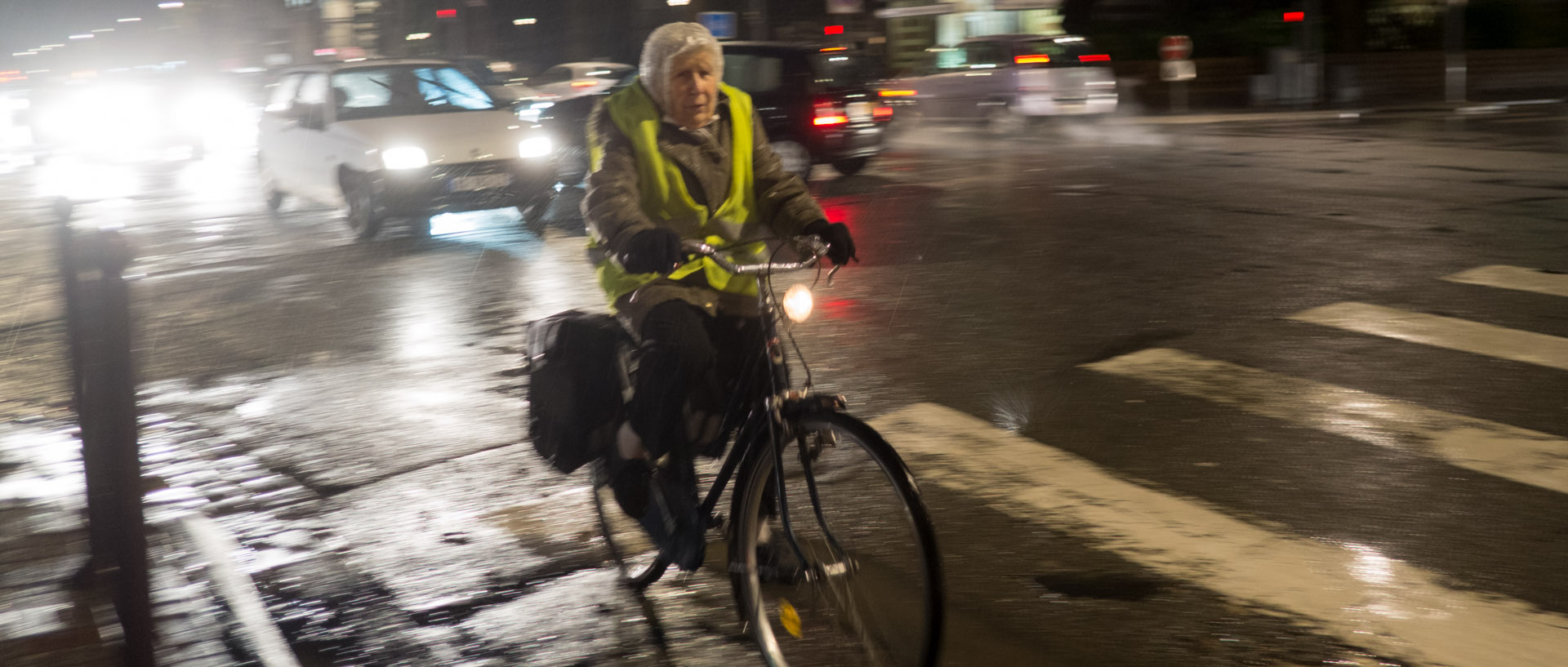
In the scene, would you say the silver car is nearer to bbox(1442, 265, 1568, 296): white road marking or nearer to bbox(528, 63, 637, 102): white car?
bbox(528, 63, 637, 102): white car

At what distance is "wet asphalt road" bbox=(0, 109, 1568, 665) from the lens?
160 inches

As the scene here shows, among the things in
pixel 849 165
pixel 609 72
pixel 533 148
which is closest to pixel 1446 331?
pixel 533 148

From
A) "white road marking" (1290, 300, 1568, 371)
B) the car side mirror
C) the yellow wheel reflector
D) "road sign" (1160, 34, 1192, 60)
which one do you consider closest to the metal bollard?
the yellow wheel reflector

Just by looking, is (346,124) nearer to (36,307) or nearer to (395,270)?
(395,270)

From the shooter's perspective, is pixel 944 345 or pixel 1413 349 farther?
pixel 944 345

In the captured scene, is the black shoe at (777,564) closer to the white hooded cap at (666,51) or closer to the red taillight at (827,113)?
the white hooded cap at (666,51)

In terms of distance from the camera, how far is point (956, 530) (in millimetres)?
4762

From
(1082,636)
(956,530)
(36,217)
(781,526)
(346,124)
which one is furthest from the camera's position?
(36,217)

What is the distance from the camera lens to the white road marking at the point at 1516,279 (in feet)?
27.5

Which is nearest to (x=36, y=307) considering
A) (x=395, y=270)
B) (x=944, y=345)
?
(x=395, y=270)

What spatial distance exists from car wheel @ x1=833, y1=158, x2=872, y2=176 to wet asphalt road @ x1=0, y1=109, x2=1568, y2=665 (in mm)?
2368

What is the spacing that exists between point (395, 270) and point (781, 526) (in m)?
8.18

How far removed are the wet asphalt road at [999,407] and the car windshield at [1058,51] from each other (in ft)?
28.6

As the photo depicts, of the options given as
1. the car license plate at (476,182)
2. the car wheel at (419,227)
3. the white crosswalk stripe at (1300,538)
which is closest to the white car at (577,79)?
the car wheel at (419,227)
